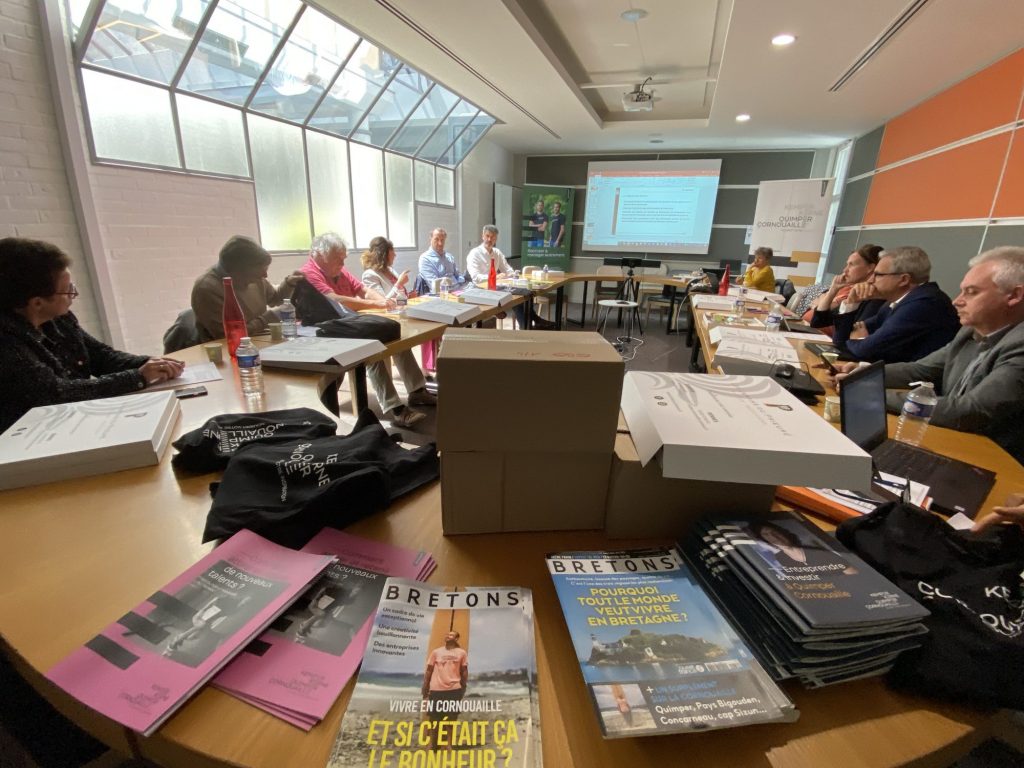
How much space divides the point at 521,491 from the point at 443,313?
2159mm

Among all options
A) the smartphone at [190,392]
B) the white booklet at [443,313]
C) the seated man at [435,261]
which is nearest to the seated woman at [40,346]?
the smartphone at [190,392]

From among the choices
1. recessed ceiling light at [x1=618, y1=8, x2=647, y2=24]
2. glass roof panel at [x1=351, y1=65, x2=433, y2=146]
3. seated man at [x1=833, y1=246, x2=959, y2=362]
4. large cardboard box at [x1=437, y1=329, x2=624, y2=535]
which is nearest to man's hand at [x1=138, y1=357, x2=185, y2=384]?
large cardboard box at [x1=437, y1=329, x2=624, y2=535]

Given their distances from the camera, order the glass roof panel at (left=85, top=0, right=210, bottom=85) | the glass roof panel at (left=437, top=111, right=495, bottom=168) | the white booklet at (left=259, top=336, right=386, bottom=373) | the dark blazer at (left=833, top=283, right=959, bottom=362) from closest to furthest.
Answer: the white booklet at (left=259, top=336, right=386, bottom=373)
the dark blazer at (left=833, top=283, right=959, bottom=362)
the glass roof panel at (left=85, top=0, right=210, bottom=85)
the glass roof panel at (left=437, top=111, right=495, bottom=168)

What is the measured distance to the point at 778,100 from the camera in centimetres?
502

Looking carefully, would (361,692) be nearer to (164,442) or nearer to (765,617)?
(765,617)

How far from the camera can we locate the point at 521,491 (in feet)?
2.67

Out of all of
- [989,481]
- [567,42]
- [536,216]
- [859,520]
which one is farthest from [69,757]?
[536,216]

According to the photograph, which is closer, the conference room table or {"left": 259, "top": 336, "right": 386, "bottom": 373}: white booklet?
the conference room table

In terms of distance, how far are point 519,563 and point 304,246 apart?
510 centimetres

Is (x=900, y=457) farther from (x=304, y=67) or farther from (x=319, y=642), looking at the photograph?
(x=304, y=67)

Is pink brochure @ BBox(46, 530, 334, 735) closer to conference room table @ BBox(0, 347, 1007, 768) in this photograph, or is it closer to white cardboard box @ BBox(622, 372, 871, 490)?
conference room table @ BBox(0, 347, 1007, 768)

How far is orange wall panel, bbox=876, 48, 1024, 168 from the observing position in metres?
3.37

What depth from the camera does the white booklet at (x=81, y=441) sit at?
952 mm

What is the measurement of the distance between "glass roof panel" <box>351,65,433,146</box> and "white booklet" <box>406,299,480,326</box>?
3.58 m
